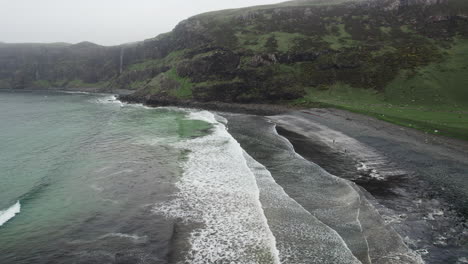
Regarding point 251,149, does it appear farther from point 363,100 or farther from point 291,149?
point 363,100

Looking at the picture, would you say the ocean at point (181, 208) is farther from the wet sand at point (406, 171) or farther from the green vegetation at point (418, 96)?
the green vegetation at point (418, 96)

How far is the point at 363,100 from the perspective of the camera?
7362cm

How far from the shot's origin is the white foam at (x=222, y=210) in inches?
617

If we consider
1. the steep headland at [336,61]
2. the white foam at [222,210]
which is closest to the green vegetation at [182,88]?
the steep headland at [336,61]

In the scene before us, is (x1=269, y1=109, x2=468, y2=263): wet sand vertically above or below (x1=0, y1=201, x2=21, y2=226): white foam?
below

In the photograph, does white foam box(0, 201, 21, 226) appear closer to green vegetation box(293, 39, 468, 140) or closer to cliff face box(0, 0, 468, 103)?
green vegetation box(293, 39, 468, 140)

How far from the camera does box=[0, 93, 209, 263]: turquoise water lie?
54.5 feet

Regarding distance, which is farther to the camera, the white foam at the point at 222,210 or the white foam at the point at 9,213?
the white foam at the point at 9,213

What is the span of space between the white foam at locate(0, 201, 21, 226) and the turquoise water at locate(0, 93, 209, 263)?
0.20ft

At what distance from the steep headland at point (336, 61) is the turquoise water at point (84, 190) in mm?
38786

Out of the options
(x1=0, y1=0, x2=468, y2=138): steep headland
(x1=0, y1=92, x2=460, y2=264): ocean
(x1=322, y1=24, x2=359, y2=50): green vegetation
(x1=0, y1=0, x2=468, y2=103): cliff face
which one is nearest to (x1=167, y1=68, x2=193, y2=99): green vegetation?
(x1=0, y1=0, x2=468, y2=103): cliff face

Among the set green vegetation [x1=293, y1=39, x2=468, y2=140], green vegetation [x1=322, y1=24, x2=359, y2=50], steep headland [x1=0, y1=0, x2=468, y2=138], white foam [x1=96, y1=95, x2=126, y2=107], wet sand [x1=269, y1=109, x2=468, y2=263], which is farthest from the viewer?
white foam [x1=96, y1=95, x2=126, y2=107]

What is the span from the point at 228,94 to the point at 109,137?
50.9 meters

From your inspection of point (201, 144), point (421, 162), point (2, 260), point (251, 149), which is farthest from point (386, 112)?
point (2, 260)
